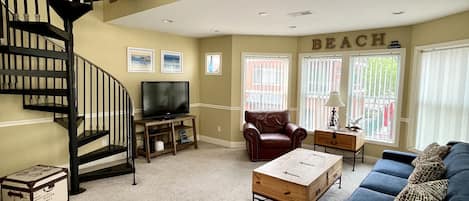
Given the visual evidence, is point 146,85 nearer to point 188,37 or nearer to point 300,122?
point 188,37

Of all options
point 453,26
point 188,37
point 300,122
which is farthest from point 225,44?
point 453,26

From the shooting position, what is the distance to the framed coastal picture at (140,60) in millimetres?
4895

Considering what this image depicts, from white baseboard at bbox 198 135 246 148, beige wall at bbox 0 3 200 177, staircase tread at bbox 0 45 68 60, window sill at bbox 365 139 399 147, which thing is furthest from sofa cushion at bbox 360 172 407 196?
beige wall at bbox 0 3 200 177

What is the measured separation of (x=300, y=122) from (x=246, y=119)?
1.24 meters

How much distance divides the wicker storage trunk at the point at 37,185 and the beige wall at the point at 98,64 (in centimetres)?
69

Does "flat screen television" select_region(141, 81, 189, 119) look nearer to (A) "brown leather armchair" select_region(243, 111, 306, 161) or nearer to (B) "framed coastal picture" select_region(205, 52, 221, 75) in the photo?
(B) "framed coastal picture" select_region(205, 52, 221, 75)

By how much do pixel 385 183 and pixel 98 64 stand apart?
441 cm

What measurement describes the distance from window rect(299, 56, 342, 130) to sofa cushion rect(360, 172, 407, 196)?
254 cm

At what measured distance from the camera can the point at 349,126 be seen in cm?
483

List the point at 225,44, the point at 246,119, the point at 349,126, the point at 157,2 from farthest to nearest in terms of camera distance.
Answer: the point at 225,44 → the point at 246,119 → the point at 349,126 → the point at 157,2

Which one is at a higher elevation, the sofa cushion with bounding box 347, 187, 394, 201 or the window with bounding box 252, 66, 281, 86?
the window with bounding box 252, 66, 281, 86

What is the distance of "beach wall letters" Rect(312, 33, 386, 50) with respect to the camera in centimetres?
463

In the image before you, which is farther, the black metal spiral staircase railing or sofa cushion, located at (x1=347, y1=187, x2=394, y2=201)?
the black metal spiral staircase railing

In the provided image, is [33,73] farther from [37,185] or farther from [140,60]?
[140,60]
